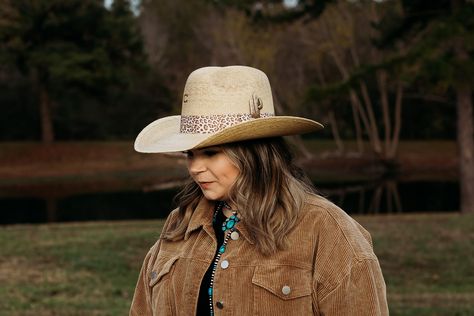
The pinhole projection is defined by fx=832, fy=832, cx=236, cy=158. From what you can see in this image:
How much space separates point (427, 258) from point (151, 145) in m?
8.38

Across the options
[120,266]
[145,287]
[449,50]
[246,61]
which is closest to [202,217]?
[145,287]

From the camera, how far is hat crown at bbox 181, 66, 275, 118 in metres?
2.47

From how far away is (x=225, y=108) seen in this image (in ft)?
8.11

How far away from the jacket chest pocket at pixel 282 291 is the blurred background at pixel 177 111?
4825 millimetres

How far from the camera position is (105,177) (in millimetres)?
32000

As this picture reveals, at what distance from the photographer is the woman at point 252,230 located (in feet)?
7.63

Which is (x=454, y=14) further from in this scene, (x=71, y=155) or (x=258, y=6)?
(x=71, y=155)

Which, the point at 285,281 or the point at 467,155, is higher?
the point at 285,281

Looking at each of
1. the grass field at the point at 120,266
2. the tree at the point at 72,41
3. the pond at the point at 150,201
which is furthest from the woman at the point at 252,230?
the tree at the point at 72,41

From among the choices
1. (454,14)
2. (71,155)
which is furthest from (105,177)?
(454,14)

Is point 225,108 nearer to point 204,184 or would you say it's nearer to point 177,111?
point 204,184

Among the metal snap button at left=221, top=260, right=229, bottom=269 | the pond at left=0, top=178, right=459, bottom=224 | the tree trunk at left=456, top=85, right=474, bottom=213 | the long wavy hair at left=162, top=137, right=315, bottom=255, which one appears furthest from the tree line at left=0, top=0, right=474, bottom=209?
the metal snap button at left=221, top=260, right=229, bottom=269

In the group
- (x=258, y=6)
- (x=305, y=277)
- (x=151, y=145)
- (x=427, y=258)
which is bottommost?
(x=427, y=258)

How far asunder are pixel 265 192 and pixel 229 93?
313 millimetres
